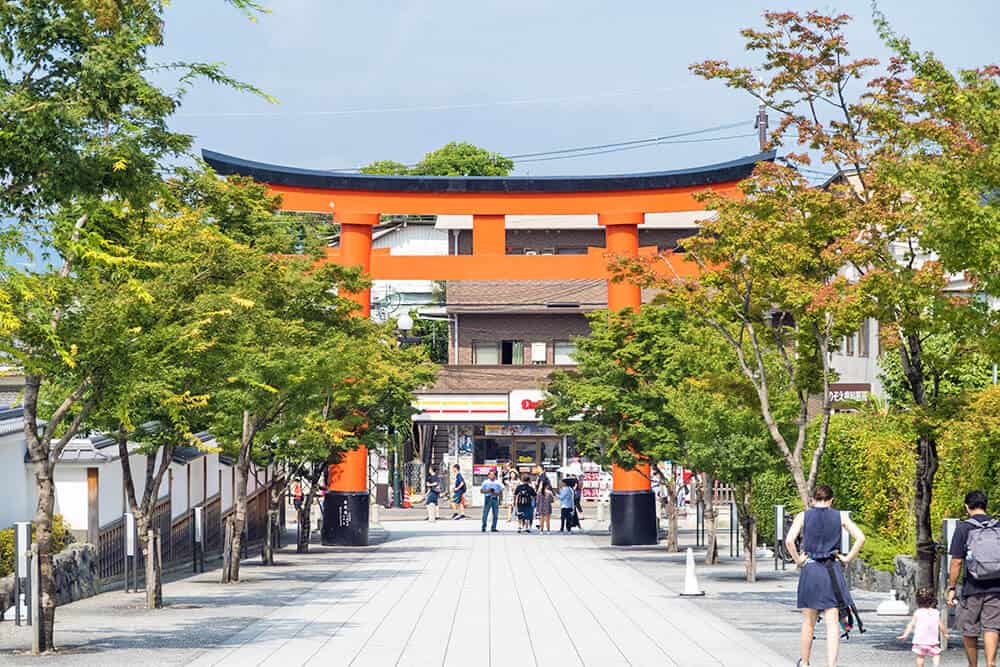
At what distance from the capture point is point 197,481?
122ft

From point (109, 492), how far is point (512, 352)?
41.6 metres

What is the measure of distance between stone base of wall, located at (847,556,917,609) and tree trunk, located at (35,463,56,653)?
10720mm

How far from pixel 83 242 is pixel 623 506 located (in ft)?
81.5

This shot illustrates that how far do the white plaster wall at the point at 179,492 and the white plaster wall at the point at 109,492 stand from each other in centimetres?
318

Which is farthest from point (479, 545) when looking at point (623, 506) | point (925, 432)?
point (925, 432)

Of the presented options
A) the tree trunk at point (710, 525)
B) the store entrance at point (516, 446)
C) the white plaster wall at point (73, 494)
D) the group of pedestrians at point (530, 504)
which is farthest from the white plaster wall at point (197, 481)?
the store entrance at point (516, 446)

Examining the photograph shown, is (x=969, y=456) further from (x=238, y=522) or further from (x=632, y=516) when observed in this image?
(x=632, y=516)

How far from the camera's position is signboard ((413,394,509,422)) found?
65.1 metres

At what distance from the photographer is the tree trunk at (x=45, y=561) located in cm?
1611

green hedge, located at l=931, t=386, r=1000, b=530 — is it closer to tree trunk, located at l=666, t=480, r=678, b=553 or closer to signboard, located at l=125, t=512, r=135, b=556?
signboard, located at l=125, t=512, r=135, b=556

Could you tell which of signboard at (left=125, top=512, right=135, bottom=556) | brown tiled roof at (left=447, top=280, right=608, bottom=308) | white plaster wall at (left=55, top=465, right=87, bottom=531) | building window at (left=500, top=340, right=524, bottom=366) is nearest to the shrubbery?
signboard at (left=125, top=512, right=135, bottom=556)

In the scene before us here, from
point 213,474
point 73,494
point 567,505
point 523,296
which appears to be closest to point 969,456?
point 73,494

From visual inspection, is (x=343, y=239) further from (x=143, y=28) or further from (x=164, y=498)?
(x=143, y=28)

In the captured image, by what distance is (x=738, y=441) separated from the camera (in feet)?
88.0
